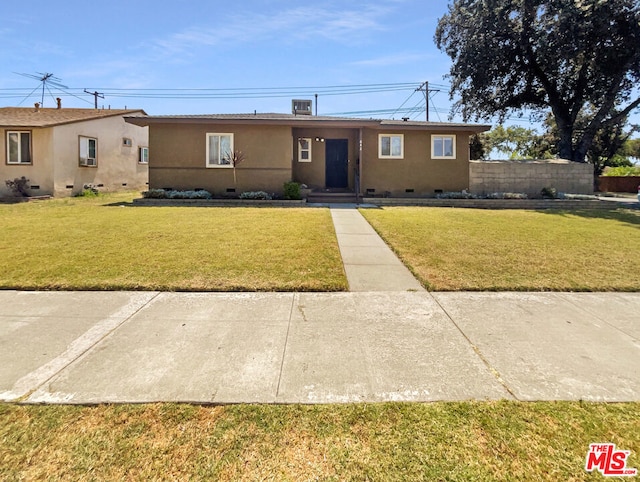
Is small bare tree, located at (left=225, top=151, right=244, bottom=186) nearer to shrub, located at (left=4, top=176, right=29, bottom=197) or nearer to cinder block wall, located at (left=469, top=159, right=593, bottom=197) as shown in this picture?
shrub, located at (left=4, top=176, right=29, bottom=197)

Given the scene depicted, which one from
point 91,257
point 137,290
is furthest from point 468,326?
point 91,257

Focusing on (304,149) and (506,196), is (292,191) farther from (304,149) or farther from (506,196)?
(506,196)

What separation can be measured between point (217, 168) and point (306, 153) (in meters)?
3.99

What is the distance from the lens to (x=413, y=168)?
16.5 metres

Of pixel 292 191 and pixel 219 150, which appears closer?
pixel 292 191

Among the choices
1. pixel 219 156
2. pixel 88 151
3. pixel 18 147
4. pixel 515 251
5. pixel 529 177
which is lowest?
pixel 515 251

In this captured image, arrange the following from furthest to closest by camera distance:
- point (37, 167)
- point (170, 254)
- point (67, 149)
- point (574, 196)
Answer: point (574, 196)
point (67, 149)
point (37, 167)
point (170, 254)

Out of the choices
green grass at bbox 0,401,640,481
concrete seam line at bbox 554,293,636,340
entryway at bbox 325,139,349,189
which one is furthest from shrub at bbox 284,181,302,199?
green grass at bbox 0,401,640,481

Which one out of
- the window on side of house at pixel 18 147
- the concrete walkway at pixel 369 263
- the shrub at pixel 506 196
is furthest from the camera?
the window on side of house at pixel 18 147

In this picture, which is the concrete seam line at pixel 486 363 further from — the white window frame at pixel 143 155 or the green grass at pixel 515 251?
the white window frame at pixel 143 155

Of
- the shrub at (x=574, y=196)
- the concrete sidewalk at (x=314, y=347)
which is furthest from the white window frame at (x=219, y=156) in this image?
the shrub at (x=574, y=196)

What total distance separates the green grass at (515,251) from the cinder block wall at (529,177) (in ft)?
20.7

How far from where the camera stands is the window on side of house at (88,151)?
1819 cm

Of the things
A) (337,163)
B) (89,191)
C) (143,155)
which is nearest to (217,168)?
(337,163)
